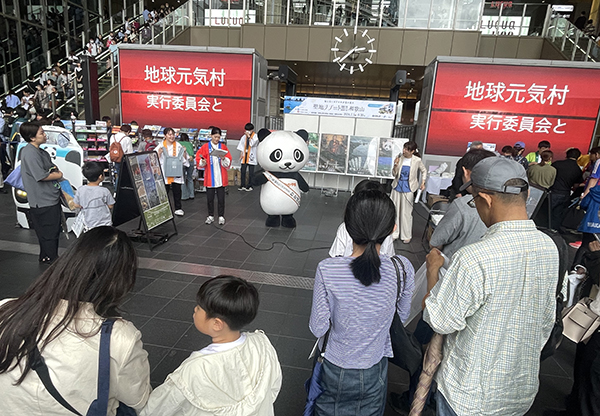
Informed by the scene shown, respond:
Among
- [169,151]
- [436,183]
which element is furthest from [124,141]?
[436,183]

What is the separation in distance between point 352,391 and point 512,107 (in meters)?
10.2

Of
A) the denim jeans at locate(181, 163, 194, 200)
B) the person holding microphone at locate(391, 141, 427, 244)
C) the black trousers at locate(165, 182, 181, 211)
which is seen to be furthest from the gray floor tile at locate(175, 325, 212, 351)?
the denim jeans at locate(181, 163, 194, 200)

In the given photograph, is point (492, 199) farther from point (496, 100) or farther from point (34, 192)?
point (496, 100)

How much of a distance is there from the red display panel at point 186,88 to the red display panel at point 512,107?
17.9 feet

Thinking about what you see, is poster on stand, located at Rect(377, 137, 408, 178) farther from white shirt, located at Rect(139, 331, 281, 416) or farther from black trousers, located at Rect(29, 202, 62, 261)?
white shirt, located at Rect(139, 331, 281, 416)

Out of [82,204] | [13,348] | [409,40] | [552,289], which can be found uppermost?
[409,40]

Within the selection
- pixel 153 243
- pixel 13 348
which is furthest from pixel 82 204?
pixel 13 348

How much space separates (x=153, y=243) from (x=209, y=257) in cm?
98

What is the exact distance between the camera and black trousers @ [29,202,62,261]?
14.0 feet

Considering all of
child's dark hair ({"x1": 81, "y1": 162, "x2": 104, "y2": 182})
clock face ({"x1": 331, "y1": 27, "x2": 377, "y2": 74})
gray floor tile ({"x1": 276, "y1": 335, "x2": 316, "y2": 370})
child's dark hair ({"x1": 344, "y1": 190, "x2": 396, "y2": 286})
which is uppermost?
clock face ({"x1": 331, "y1": 27, "x2": 377, "y2": 74})

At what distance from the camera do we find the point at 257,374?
4.89ft

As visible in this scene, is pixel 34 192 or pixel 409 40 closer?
pixel 34 192

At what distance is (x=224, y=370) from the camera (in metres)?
1.42

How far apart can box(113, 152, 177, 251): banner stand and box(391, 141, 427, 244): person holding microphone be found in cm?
370
